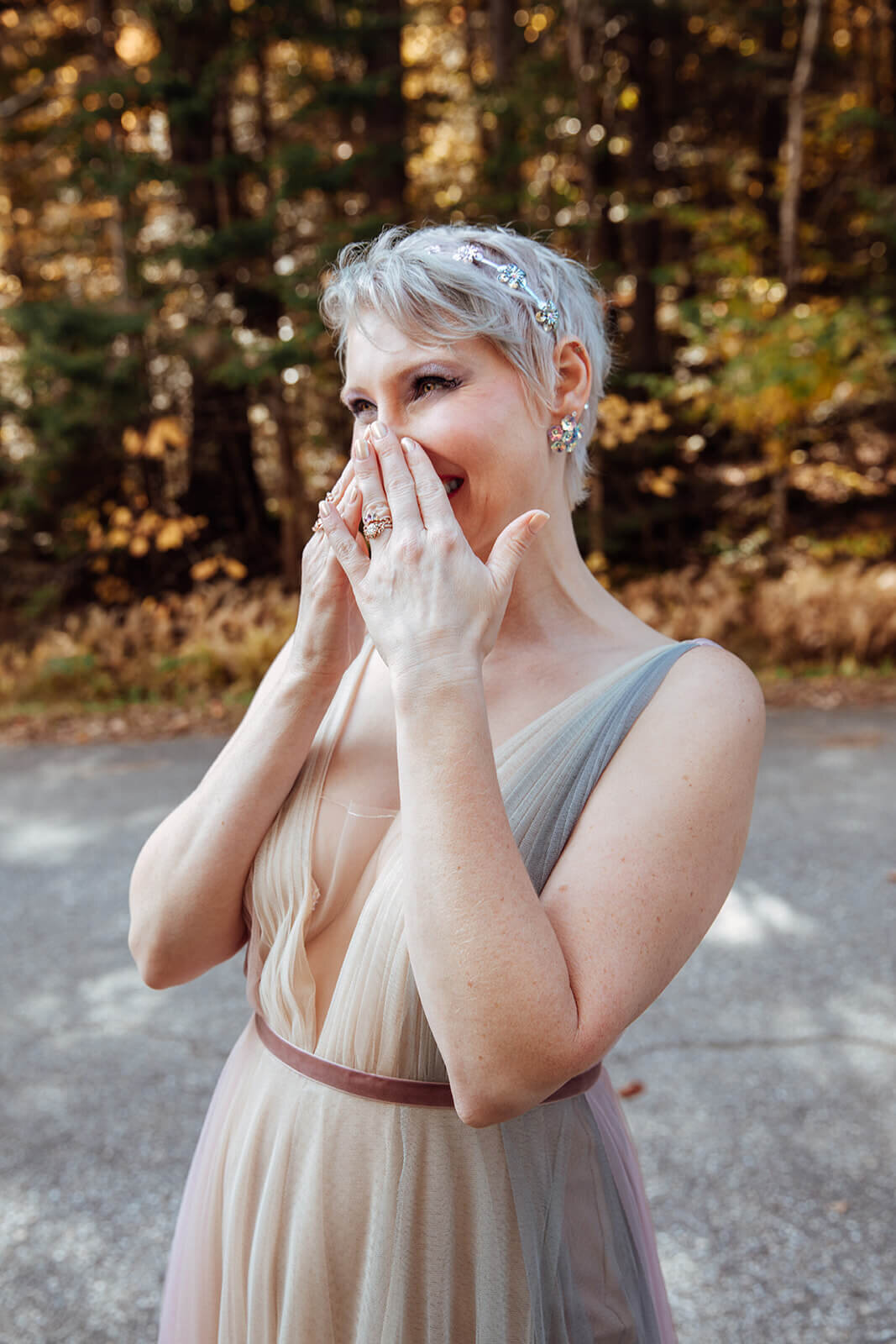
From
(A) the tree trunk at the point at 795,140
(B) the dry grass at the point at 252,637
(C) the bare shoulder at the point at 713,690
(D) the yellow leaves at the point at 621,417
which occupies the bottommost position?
(B) the dry grass at the point at 252,637

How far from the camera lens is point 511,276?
1316mm

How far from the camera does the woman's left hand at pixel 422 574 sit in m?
1.07

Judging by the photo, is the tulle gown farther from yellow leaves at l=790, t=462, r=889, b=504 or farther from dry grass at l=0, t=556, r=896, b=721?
yellow leaves at l=790, t=462, r=889, b=504

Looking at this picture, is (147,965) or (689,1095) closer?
(147,965)

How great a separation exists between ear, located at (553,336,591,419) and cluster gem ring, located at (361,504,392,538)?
360mm

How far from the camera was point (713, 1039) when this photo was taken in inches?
146

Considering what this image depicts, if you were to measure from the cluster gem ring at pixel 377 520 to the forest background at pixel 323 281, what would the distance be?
647 cm

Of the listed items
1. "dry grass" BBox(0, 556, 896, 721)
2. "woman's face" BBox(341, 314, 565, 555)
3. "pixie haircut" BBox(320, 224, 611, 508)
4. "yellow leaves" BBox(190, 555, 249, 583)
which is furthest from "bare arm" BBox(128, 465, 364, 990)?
"yellow leaves" BBox(190, 555, 249, 583)

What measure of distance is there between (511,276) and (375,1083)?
107 cm

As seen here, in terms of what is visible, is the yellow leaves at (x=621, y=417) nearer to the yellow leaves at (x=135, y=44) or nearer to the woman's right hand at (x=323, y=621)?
the yellow leaves at (x=135, y=44)

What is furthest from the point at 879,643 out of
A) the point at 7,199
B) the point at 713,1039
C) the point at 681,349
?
the point at 7,199

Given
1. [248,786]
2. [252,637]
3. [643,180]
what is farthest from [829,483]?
[248,786]

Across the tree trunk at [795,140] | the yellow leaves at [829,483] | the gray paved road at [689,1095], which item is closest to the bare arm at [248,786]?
the gray paved road at [689,1095]

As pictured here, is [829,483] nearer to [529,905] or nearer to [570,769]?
[570,769]
